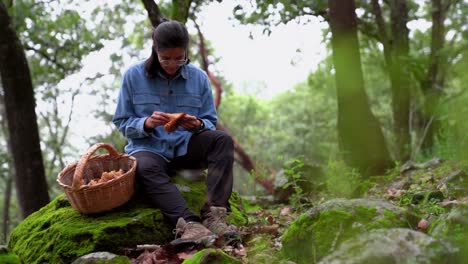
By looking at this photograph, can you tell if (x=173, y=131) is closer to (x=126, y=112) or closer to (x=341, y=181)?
(x=126, y=112)

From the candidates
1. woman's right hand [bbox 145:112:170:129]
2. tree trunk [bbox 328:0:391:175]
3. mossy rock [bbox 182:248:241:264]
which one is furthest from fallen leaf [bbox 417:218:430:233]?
tree trunk [bbox 328:0:391:175]

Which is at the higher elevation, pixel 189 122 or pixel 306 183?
pixel 189 122

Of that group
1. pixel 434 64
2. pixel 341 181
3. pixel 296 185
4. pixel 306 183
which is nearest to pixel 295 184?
pixel 296 185

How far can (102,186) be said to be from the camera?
380cm

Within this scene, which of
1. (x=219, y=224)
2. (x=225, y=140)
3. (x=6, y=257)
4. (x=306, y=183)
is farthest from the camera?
(x=306, y=183)

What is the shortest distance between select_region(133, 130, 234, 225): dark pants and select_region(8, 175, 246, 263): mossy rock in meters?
0.15

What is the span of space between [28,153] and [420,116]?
8476 millimetres

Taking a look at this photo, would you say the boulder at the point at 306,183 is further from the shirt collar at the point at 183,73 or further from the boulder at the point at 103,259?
the boulder at the point at 103,259

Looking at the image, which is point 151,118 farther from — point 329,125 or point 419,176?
point 329,125

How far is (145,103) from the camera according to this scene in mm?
4535

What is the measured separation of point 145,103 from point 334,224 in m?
2.20

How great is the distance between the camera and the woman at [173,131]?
13.2 ft

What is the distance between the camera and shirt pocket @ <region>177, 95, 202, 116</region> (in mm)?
4637

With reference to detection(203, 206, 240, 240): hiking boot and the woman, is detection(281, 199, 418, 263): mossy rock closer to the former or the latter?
detection(203, 206, 240, 240): hiking boot
